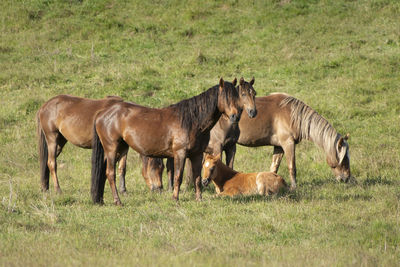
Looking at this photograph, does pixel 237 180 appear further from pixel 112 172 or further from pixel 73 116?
pixel 73 116

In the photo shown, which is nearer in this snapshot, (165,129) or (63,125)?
(165,129)

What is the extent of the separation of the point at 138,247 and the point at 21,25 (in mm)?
20305

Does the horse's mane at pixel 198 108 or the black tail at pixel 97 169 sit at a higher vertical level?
the horse's mane at pixel 198 108

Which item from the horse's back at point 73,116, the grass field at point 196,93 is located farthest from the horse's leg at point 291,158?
the horse's back at point 73,116

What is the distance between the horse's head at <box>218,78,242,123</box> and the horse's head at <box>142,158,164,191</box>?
9.67ft

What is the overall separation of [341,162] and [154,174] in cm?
358

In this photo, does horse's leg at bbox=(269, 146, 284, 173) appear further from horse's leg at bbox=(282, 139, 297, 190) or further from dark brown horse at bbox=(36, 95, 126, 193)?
dark brown horse at bbox=(36, 95, 126, 193)

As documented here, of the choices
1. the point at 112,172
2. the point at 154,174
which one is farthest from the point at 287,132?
the point at 112,172

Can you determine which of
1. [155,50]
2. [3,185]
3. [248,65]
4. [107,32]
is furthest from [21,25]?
[3,185]

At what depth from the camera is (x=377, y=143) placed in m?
13.7

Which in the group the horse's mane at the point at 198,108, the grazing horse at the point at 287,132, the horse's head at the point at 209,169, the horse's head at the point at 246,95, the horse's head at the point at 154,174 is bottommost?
the horse's head at the point at 154,174

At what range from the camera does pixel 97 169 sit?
9.45 meters

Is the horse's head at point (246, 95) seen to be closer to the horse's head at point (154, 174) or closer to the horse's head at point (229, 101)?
the horse's head at point (229, 101)

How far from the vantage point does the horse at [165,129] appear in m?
8.84
